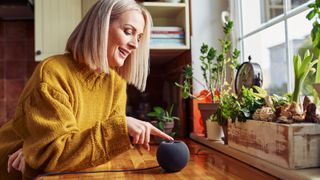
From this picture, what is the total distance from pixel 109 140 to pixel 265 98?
1.60 feet

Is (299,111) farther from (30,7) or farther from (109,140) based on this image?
(30,7)

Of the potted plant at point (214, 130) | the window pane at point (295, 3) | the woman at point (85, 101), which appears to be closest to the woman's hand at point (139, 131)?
the woman at point (85, 101)

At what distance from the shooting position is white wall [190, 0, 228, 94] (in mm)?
1660

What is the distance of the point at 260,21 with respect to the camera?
1531 millimetres

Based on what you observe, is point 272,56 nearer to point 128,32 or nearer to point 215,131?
point 215,131

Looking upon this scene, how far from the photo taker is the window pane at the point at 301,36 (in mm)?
1087

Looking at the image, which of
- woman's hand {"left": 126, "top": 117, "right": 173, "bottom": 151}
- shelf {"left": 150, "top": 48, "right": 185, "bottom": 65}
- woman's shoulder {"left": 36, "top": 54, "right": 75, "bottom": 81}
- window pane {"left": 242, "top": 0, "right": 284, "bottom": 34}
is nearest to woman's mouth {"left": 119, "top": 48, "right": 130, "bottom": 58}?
woman's shoulder {"left": 36, "top": 54, "right": 75, "bottom": 81}

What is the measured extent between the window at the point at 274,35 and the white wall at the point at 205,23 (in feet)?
0.35

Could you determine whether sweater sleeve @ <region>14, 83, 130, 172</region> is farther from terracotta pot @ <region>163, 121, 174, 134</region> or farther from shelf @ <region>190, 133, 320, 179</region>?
terracotta pot @ <region>163, 121, 174, 134</region>

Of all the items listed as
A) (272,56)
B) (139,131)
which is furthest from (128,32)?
(272,56)

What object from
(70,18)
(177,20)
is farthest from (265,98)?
(70,18)

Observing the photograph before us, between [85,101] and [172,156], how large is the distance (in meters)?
0.37

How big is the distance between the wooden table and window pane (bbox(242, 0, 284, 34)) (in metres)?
0.71

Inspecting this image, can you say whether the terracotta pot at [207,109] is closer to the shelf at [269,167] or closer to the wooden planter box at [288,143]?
the shelf at [269,167]
